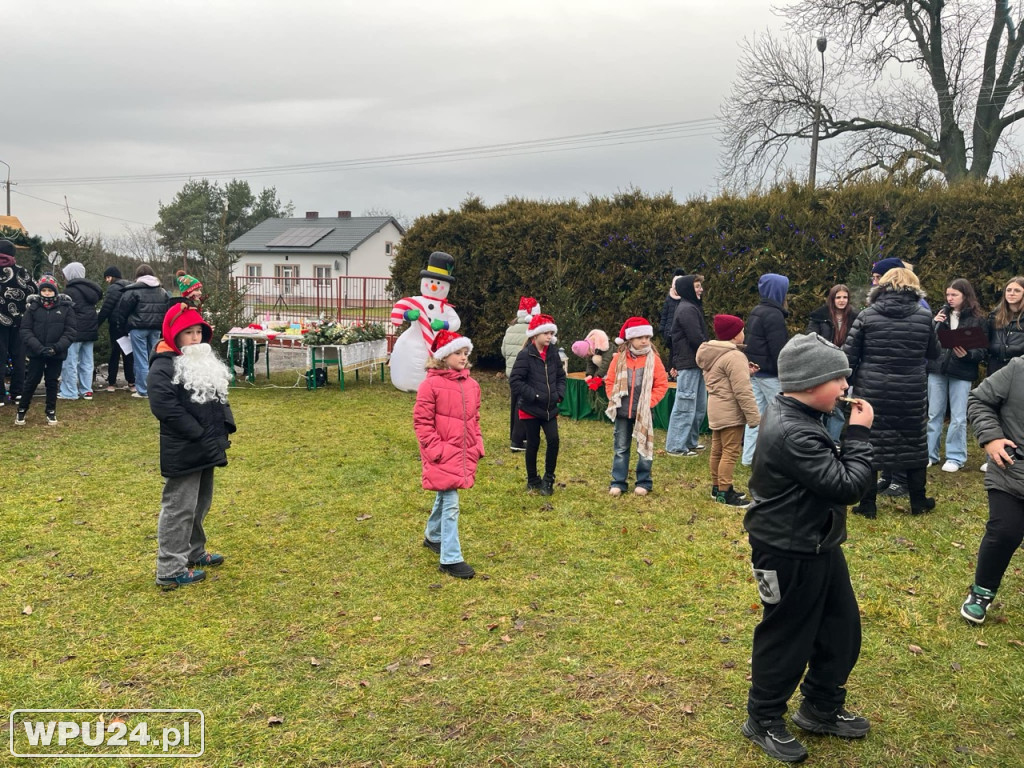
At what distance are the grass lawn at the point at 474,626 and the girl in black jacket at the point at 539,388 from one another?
51cm

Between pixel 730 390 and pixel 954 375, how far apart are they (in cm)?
288

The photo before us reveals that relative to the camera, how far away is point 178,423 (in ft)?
15.8

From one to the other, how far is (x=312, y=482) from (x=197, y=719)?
414 centimetres

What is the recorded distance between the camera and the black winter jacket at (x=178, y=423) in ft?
15.7

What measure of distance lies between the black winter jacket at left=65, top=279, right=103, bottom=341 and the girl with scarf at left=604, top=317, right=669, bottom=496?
8452mm

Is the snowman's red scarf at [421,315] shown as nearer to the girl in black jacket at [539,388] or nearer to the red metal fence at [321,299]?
the girl in black jacket at [539,388]

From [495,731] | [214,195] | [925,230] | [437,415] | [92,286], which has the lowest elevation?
[495,731]

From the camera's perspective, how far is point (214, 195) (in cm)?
5794

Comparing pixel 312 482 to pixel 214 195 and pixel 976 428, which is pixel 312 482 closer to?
pixel 976 428

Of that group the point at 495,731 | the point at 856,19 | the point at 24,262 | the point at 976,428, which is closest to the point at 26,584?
the point at 495,731

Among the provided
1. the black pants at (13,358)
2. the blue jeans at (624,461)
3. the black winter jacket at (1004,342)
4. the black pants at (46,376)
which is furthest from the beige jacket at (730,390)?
the black pants at (13,358)

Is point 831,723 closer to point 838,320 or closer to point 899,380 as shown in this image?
point 899,380

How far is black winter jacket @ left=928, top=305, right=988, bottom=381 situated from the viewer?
7.48m

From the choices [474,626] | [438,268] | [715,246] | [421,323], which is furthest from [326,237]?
[474,626]
